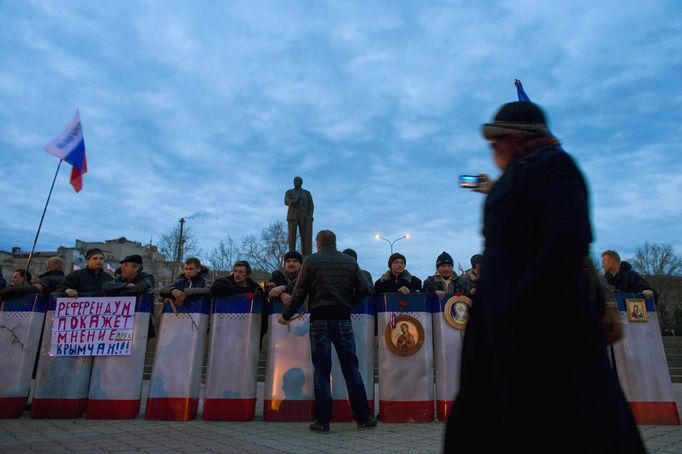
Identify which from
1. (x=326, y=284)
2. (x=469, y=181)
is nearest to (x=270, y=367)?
(x=326, y=284)

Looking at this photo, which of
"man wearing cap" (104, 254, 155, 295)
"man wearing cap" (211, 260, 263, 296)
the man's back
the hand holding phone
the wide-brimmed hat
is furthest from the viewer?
"man wearing cap" (104, 254, 155, 295)

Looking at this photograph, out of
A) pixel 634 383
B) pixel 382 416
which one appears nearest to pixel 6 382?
pixel 382 416

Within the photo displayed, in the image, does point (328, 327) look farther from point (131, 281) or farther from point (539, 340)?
point (539, 340)

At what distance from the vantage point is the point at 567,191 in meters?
1.96

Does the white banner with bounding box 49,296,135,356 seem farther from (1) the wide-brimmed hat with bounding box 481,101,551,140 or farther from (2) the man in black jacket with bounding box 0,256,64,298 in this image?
(1) the wide-brimmed hat with bounding box 481,101,551,140

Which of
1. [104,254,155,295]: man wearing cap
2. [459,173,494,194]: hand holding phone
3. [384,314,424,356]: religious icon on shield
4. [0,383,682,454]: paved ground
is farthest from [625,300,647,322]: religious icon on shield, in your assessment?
[104,254,155,295]: man wearing cap

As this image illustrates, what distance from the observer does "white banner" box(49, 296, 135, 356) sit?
6992 mm

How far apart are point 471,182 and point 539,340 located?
39.8 inches

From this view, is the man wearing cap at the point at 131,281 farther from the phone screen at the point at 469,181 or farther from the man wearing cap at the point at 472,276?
the phone screen at the point at 469,181

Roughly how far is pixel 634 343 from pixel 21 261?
103 m

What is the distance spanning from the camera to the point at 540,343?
1.88 m

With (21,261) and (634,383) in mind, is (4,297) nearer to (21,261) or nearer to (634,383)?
(634,383)

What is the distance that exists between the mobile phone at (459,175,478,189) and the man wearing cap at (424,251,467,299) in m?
5.56

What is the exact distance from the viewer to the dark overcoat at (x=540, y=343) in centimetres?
181
